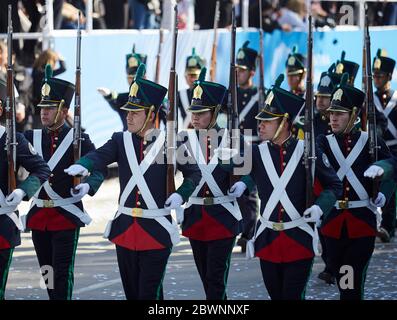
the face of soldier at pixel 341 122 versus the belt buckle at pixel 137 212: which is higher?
the face of soldier at pixel 341 122

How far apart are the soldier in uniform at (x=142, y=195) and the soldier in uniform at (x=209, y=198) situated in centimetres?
73

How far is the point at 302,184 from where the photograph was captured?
8984mm

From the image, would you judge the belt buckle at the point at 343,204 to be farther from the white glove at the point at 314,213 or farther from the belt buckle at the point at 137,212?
the belt buckle at the point at 137,212

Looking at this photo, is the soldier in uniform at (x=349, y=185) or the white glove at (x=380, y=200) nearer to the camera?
Result: the white glove at (x=380, y=200)

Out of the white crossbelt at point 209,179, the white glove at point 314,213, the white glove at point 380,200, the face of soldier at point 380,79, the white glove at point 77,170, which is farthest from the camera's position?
the face of soldier at point 380,79

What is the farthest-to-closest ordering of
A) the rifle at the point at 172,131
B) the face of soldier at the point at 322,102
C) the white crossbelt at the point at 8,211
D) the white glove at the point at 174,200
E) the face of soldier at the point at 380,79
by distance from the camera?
the face of soldier at the point at 380,79, the face of soldier at the point at 322,102, the white crossbelt at the point at 8,211, the rifle at the point at 172,131, the white glove at the point at 174,200

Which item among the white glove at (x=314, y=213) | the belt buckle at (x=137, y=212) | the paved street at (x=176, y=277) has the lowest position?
the paved street at (x=176, y=277)

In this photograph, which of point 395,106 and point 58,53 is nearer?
point 395,106

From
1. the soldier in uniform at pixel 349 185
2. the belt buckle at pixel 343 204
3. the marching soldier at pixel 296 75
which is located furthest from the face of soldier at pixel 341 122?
the marching soldier at pixel 296 75

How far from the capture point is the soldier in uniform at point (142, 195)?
8945mm

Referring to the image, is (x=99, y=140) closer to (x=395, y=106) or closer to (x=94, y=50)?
(x=94, y=50)
